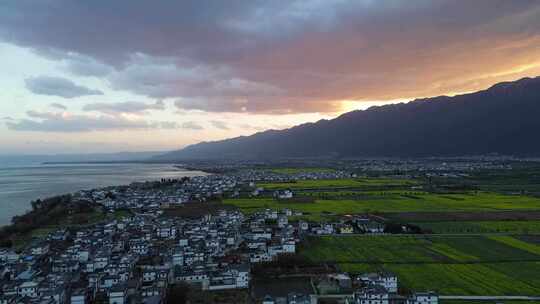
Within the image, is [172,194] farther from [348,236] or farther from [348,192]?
[348,236]

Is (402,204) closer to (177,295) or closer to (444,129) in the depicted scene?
(177,295)

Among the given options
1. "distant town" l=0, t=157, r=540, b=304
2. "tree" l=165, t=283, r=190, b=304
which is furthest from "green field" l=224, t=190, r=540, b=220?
"tree" l=165, t=283, r=190, b=304

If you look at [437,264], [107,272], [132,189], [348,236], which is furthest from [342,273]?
[132,189]

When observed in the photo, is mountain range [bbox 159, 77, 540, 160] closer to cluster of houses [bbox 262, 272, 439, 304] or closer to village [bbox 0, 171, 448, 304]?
village [bbox 0, 171, 448, 304]

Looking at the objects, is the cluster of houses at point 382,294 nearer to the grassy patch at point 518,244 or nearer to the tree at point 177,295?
the tree at point 177,295

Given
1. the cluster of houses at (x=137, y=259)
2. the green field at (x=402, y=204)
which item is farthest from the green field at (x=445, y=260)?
the green field at (x=402, y=204)

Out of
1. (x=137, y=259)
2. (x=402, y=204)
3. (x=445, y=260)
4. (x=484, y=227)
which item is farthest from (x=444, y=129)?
(x=137, y=259)
